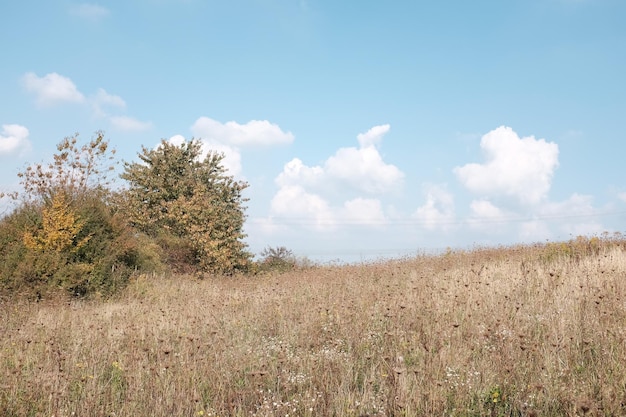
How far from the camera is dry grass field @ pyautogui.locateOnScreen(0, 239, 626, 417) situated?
443cm

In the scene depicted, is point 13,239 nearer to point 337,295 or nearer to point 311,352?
point 337,295

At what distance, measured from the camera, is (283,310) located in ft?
28.6

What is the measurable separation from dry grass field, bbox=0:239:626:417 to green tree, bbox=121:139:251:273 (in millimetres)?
12234

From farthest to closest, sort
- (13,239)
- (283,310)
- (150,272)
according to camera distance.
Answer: (150,272), (13,239), (283,310)

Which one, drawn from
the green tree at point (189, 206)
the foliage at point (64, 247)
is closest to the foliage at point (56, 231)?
the foliage at point (64, 247)

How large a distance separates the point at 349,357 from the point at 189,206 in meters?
18.6

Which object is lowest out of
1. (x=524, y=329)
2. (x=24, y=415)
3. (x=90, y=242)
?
(x=24, y=415)

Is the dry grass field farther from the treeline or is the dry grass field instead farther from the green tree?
the green tree

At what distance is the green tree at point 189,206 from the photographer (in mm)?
22141

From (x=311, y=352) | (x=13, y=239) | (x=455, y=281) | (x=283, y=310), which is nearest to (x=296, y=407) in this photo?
(x=311, y=352)

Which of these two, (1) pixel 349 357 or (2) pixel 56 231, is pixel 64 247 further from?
(1) pixel 349 357

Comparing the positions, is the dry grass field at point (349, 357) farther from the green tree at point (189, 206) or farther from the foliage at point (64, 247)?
the green tree at point (189, 206)

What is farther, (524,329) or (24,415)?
(524,329)

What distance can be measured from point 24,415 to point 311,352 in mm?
3158
